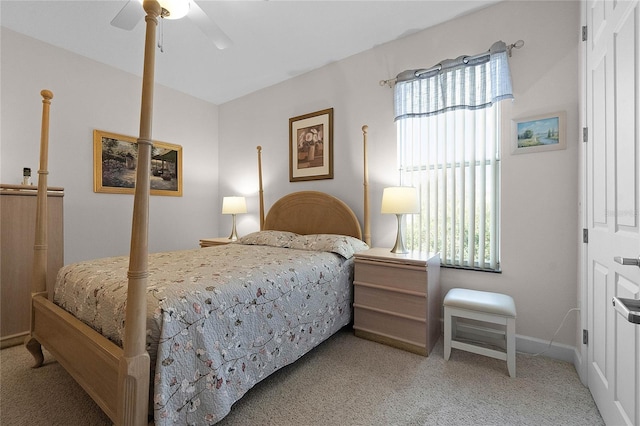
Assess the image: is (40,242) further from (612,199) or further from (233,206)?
(612,199)

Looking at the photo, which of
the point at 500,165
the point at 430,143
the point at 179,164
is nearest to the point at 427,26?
the point at 430,143

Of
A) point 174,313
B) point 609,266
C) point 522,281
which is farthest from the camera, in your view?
point 522,281

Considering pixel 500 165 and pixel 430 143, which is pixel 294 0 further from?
pixel 500 165

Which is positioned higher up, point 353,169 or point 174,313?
point 353,169

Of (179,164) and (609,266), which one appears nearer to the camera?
(609,266)

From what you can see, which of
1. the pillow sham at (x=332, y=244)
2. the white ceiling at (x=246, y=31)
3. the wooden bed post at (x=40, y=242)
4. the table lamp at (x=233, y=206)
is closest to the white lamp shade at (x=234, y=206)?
the table lamp at (x=233, y=206)

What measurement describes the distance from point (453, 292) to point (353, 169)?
63.5 inches

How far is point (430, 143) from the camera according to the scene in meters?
2.61

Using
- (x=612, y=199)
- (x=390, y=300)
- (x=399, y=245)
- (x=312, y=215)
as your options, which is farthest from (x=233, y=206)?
(x=612, y=199)

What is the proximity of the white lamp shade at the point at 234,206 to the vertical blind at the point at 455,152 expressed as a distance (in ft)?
→ 7.08

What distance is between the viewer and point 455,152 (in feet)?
8.09

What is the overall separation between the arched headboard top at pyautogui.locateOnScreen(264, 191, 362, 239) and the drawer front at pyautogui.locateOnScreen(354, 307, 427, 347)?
0.83 meters

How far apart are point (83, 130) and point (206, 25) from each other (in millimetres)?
2158

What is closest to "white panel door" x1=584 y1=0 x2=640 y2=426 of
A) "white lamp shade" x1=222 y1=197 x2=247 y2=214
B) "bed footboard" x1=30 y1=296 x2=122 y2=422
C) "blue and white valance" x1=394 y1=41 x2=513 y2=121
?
"blue and white valance" x1=394 y1=41 x2=513 y2=121
